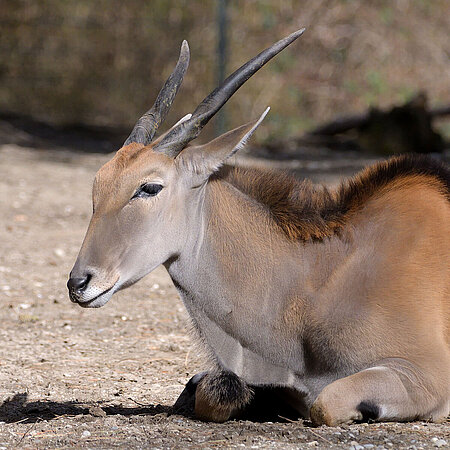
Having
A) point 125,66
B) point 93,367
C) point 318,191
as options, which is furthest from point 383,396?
point 125,66

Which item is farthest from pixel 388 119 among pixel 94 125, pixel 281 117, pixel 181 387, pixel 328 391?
pixel 328 391

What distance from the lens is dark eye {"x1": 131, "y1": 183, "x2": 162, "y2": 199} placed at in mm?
3475

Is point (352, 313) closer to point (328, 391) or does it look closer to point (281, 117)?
point (328, 391)

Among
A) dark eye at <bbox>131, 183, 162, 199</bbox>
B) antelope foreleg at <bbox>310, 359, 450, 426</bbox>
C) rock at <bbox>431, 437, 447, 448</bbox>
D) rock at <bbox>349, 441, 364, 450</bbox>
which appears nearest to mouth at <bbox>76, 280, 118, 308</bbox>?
dark eye at <bbox>131, 183, 162, 199</bbox>

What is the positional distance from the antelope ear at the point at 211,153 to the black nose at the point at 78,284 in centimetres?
61

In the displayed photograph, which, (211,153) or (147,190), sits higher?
(211,153)

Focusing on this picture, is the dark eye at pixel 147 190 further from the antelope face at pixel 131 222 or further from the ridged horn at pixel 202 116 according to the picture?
the ridged horn at pixel 202 116

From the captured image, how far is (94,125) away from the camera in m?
13.9

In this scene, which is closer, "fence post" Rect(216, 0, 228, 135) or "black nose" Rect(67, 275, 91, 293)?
"black nose" Rect(67, 275, 91, 293)

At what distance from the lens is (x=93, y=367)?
480 cm

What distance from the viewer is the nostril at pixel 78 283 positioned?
10.8 feet

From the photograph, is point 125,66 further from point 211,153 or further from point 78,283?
point 78,283

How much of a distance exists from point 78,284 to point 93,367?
1.61 meters

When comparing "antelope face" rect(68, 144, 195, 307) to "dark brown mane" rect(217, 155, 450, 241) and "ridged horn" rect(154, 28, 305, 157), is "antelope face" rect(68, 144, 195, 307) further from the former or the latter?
"dark brown mane" rect(217, 155, 450, 241)
